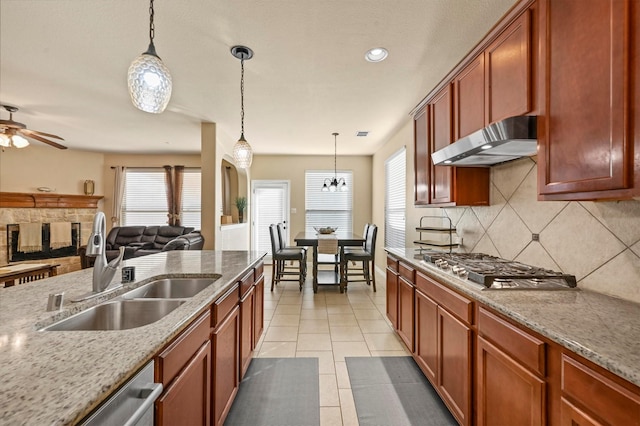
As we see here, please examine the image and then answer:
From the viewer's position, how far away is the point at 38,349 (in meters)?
0.80

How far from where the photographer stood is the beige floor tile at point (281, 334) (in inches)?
113

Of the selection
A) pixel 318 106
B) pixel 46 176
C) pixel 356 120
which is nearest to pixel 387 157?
pixel 356 120

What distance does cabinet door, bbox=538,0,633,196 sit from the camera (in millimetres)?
Answer: 1036

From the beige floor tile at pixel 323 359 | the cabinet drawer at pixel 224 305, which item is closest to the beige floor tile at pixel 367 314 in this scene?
the beige floor tile at pixel 323 359

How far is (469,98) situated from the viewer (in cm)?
205

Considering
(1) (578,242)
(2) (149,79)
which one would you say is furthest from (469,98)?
(2) (149,79)

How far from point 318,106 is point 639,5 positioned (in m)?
2.87

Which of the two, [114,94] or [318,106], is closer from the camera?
[114,94]

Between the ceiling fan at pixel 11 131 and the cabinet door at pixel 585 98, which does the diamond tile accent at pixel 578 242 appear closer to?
the cabinet door at pixel 585 98

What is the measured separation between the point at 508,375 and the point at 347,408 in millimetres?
1099

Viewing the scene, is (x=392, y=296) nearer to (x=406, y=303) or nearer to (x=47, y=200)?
(x=406, y=303)

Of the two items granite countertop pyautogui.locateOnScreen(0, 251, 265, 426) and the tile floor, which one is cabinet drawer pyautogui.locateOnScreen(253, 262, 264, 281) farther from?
granite countertop pyautogui.locateOnScreen(0, 251, 265, 426)

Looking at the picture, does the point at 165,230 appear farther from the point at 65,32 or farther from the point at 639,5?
the point at 639,5

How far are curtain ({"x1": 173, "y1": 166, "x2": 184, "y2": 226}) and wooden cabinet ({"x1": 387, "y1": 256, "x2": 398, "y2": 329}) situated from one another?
5262mm
